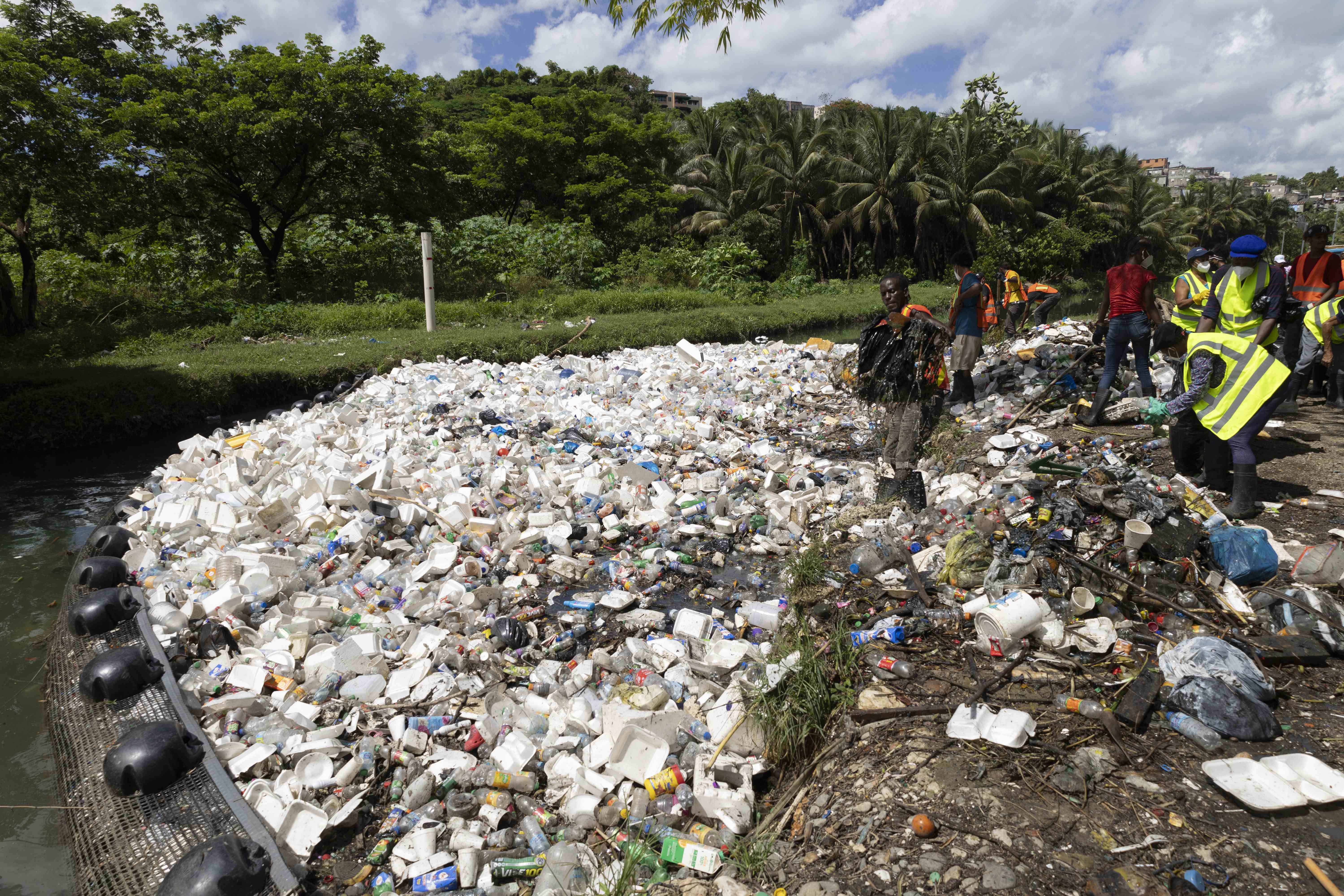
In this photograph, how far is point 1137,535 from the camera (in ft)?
10.3

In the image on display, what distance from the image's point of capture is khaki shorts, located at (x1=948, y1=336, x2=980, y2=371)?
20.4 ft

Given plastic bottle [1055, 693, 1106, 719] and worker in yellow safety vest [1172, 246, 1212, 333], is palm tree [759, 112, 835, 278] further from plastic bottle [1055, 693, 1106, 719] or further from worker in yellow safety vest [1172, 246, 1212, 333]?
plastic bottle [1055, 693, 1106, 719]

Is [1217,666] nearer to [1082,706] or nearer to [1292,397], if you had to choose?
[1082,706]

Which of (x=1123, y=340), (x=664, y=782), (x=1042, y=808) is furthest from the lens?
(x=1123, y=340)

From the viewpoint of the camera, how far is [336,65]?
50.5 feet

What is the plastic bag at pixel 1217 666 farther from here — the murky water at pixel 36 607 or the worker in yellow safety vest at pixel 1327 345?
the worker in yellow safety vest at pixel 1327 345

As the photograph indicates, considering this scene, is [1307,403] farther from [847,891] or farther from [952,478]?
[847,891]

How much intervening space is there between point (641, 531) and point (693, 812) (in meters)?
2.50

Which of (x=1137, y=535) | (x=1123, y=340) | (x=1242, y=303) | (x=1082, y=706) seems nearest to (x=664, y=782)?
(x=1082, y=706)

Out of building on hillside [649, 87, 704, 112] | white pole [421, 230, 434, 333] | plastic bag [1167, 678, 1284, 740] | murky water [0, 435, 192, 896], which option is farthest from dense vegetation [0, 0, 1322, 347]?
building on hillside [649, 87, 704, 112]

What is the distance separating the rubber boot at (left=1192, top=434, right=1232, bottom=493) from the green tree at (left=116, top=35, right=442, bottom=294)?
15.6m

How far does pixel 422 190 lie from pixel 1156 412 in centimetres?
1681

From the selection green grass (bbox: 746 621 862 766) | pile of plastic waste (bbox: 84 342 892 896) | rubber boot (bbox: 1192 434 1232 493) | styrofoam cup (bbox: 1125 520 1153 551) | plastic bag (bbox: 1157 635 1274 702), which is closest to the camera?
plastic bag (bbox: 1157 635 1274 702)

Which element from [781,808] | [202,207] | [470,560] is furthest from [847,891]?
[202,207]
